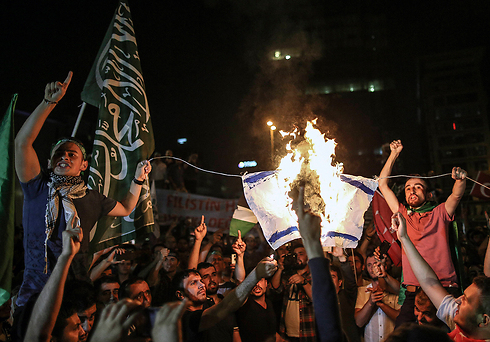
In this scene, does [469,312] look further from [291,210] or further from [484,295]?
[291,210]

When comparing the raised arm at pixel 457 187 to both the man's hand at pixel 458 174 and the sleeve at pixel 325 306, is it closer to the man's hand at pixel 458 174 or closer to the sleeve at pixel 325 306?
the man's hand at pixel 458 174

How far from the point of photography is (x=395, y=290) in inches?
185

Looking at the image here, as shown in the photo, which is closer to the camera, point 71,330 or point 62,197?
point 71,330

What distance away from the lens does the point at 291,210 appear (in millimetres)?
3922

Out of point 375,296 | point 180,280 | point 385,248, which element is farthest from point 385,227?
point 180,280

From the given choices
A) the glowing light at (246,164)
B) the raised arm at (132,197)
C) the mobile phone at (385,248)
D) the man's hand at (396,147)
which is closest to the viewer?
the raised arm at (132,197)

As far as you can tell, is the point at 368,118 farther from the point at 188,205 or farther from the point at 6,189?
the point at 6,189

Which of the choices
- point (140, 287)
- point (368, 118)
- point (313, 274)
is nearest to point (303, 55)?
point (140, 287)

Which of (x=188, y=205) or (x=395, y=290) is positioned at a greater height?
(x=188, y=205)

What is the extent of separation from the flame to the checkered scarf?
2035mm

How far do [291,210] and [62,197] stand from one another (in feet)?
6.93

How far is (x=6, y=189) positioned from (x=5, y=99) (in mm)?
13196

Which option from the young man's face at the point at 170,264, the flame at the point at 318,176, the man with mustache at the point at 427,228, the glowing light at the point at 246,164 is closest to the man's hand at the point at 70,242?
the flame at the point at 318,176

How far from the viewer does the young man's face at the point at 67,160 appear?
3439 mm
